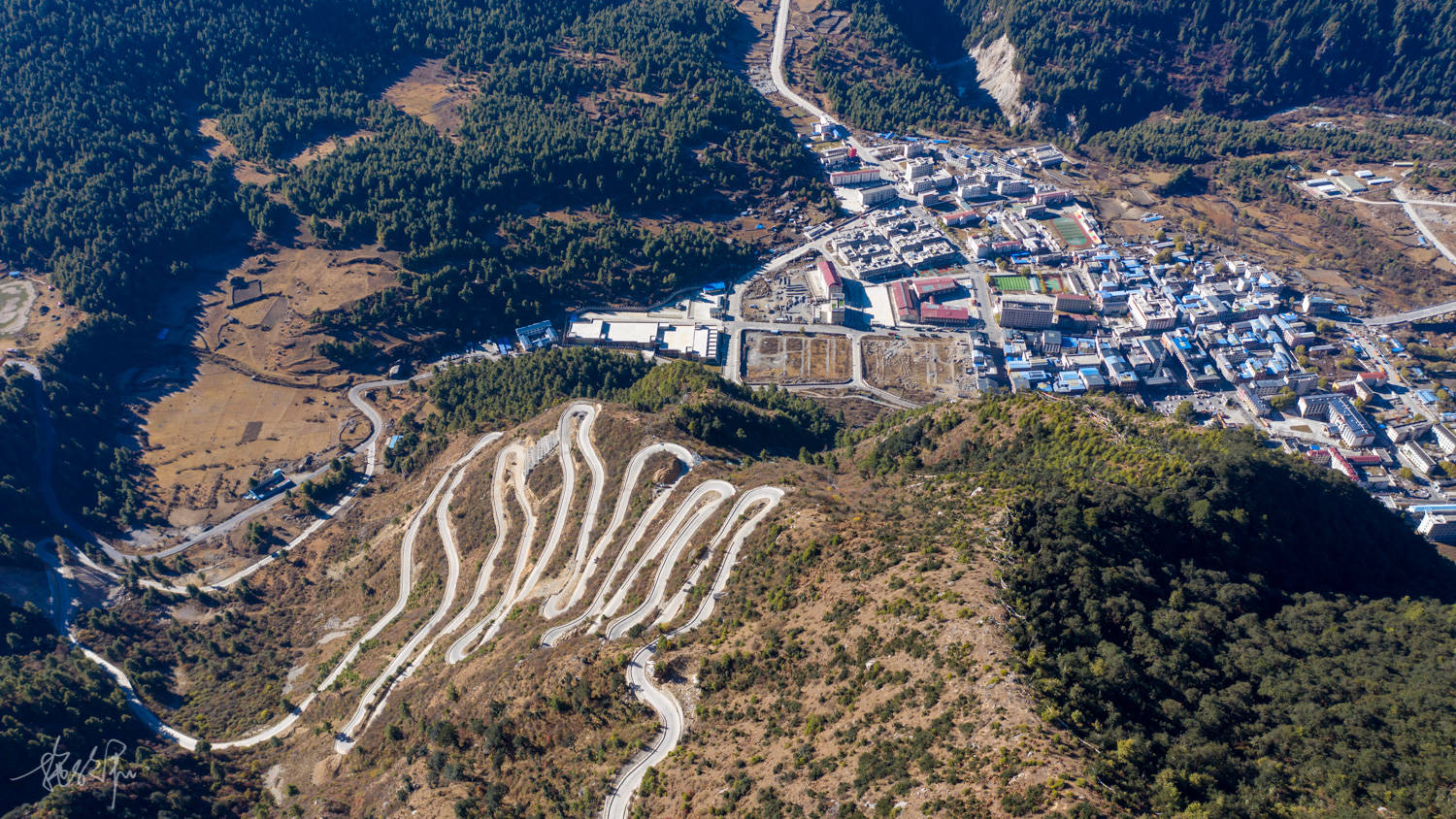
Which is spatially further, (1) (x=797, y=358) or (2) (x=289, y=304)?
(2) (x=289, y=304)

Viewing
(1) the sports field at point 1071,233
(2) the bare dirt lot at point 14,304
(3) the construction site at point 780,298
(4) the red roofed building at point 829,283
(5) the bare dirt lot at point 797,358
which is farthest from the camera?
(1) the sports field at point 1071,233

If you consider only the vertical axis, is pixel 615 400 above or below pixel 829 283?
below

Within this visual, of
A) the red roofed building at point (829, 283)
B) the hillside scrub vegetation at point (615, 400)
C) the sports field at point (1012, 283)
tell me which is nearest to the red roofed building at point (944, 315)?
the sports field at point (1012, 283)

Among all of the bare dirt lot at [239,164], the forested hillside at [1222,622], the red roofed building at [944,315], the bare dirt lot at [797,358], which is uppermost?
the bare dirt lot at [239,164]

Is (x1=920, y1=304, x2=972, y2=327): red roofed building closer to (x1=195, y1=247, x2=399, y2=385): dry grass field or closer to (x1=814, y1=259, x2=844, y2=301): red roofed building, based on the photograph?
Result: (x1=814, y1=259, x2=844, y2=301): red roofed building

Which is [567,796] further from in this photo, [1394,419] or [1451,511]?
[1394,419]

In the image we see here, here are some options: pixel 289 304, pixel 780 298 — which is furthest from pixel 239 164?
pixel 780 298

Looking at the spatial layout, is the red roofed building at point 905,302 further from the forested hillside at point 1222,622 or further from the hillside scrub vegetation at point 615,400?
the forested hillside at point 1222,622

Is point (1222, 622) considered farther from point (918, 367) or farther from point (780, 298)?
point (780, 298)
